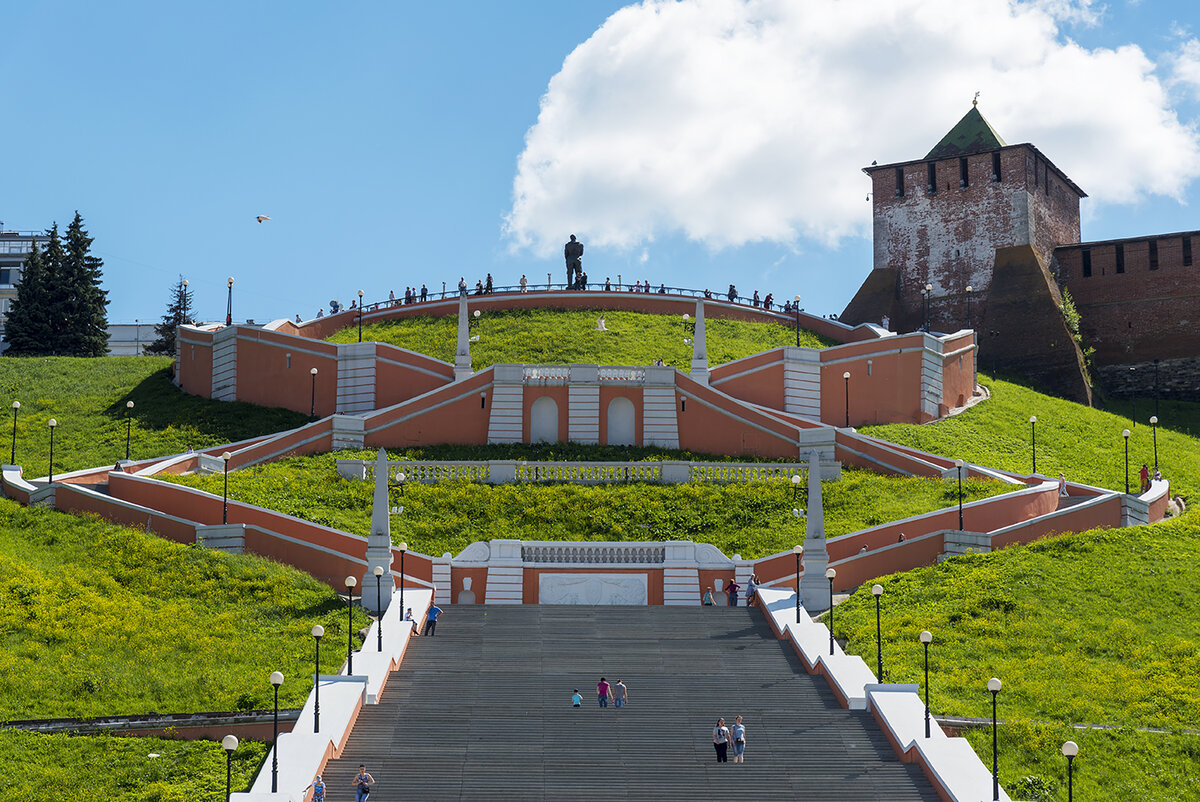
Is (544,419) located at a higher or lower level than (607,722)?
higher

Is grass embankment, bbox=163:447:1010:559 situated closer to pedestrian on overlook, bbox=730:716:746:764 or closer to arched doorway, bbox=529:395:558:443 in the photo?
arched doorway, bbox=529:395:558:443

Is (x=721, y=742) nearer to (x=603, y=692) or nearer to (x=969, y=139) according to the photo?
(x=603, y=692)

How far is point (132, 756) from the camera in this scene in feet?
70.8

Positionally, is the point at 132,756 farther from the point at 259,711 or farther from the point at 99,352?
the point at 99,352

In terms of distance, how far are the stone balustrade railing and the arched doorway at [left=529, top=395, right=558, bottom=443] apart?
5.58 metres

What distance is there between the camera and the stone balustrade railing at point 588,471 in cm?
3709

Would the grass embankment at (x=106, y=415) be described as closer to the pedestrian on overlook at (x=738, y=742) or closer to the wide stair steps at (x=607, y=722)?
the wide stair steps at (x=607, y=722)

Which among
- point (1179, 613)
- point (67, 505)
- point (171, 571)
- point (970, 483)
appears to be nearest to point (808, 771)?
point (1179, 613)

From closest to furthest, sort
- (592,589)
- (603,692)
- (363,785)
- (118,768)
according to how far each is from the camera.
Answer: (363,785) < (118,768) < (603,692) < (592,589)

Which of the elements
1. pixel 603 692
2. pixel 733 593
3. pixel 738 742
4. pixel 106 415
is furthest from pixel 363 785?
pixel 106 415

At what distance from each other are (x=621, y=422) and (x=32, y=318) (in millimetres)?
31463

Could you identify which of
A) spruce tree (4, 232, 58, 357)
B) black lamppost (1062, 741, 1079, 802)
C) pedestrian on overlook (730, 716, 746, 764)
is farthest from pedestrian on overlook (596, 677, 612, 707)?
spruce tree (4, 232, 58, 357)

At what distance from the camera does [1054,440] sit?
49562 mm

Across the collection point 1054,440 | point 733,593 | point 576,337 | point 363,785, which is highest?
point 576,337
